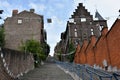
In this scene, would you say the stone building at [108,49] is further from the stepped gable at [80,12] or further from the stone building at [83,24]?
the stepped gable at [80,12]

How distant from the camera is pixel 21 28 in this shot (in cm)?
3684

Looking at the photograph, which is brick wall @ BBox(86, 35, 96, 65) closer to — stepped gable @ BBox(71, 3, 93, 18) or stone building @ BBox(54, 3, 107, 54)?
stone building @ BBox(54, 3, 107, 54)

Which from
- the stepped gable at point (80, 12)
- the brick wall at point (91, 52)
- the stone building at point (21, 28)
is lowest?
the brick wall at point (91, 52)

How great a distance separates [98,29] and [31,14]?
643 inches

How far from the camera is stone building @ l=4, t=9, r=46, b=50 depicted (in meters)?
35.6

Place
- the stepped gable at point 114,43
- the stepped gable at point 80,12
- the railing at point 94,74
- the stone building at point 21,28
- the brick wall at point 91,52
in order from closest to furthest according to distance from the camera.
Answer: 1. the railing at point 94,74
2. the stepped gable at point 114,43
3. the brick wall at point 91,52
4. the stone building at point 21,28
5. the stepped gable at point 80,12

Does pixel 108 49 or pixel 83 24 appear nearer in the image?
pixel 108 49

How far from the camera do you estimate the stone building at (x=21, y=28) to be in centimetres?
3559

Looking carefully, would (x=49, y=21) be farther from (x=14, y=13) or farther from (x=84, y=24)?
(x=84, y=24)

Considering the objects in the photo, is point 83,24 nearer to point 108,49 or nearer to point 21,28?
point 21,28

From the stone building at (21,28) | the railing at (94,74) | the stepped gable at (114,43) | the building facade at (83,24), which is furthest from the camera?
the building facade at (83,24)

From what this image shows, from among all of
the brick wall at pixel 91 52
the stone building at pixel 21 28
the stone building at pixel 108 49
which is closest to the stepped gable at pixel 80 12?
Answer: the stone building at pixel 21 28

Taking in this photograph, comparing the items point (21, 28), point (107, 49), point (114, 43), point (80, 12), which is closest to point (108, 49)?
point (107, 49)

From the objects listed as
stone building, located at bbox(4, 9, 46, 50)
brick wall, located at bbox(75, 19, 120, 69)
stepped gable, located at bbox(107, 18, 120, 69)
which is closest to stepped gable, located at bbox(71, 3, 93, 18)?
stone building, located at bbox(4, 9, 46, 50)
